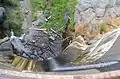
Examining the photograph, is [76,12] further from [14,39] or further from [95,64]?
[95,64]

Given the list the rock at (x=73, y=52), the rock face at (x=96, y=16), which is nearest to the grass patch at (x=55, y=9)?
the rock face at (x=96, y=16)

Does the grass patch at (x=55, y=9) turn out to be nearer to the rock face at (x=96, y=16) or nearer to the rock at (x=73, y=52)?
the rock face at (x=96, y=16)

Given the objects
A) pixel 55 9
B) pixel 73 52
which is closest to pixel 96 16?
pixel 55 9

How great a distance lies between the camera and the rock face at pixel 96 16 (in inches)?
64.5

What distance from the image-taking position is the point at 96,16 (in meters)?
1.71

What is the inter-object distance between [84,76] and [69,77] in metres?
0.05

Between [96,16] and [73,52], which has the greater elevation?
[96,16]

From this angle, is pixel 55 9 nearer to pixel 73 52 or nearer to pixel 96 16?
pixel 96 16

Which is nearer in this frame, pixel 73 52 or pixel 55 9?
pixel 73 52

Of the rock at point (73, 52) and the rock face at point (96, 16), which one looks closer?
Result: the rock at point (73, 52)

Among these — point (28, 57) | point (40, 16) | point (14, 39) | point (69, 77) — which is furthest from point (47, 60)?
point (69, 77)

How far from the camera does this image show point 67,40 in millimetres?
1566

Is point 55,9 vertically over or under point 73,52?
over

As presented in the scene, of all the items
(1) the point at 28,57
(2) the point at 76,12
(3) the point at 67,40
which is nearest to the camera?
(1) the point at 28,57
